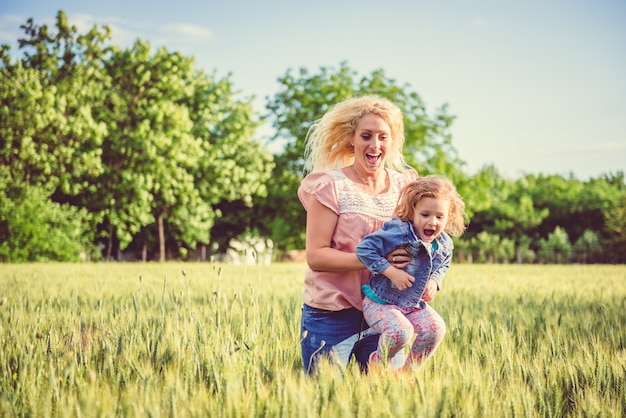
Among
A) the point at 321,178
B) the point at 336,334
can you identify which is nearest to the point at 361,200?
the point at 321,178

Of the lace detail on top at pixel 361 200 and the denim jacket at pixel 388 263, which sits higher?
the lace detail on top at pixel 361 200

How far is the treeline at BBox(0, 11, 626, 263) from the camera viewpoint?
64.6ft

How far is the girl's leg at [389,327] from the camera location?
8.53 feet

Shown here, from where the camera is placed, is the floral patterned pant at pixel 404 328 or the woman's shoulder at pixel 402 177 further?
the woman's shoulder at pixel 402 177

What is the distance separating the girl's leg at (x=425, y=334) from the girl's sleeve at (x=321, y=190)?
2.39 ft

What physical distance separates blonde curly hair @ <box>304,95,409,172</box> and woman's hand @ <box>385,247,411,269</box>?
753 mm

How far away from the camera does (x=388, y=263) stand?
106 inches

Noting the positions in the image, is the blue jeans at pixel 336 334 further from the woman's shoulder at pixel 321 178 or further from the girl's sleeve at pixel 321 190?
the woman's shoulder at pixel 321 178

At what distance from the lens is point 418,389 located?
2.10 m

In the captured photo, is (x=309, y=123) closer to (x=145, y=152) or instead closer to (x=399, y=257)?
(x=145, y=152)

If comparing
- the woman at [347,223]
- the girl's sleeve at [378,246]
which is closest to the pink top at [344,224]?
the woman at [347,223]

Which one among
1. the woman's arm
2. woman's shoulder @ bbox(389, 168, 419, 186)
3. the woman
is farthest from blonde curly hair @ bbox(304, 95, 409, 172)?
the woman's arm

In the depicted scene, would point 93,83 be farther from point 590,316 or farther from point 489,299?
point 590,316

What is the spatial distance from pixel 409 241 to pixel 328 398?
0.97 metres
